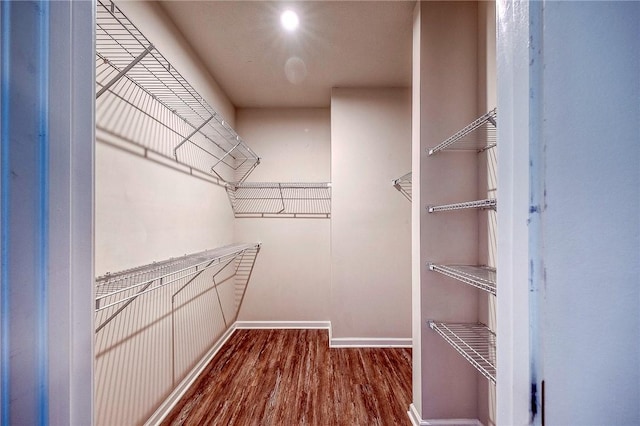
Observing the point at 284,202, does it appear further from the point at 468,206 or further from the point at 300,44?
the point at 468,206

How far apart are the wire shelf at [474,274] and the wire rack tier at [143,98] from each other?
141 cm

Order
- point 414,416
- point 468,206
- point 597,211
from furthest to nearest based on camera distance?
point 414,416 → point 468,206 → point 597,211

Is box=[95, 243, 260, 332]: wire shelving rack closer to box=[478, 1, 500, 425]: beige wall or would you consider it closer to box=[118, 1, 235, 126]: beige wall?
box=[118, 1, 235, 126]: beige wall

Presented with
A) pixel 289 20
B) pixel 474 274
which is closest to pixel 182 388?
pixel 474 274

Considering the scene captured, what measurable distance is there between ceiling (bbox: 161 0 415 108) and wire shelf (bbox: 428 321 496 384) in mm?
1736

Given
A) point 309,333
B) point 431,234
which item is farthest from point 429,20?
point 309,333

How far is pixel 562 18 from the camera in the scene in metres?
0.36

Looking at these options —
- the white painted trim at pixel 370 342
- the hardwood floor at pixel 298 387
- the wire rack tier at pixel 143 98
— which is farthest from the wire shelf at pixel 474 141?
the white painted trim at pixel 370 342

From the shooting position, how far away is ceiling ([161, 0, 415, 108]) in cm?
155

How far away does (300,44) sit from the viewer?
1839mm

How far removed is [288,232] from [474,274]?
6.39ft

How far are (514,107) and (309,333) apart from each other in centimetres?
268

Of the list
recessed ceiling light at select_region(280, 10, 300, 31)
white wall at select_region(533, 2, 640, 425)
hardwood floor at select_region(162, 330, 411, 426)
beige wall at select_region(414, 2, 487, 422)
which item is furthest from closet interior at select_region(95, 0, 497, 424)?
recessed ceiling light at select_region(280, 10, 300, 31)

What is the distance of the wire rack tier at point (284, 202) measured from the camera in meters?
A: 2.84
